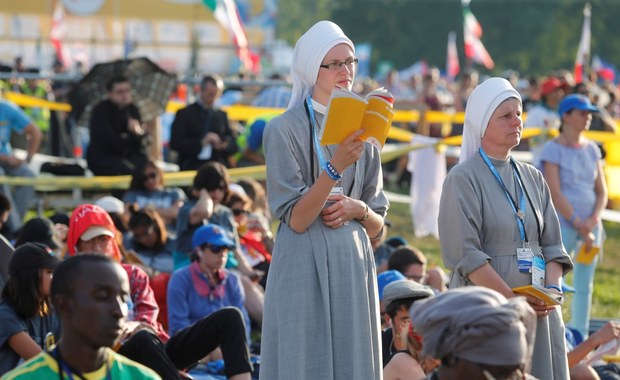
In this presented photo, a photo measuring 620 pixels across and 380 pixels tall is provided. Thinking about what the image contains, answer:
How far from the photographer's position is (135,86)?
14820mm

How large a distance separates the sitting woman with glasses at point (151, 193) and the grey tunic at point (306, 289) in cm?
590

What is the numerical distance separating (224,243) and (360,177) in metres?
3.18

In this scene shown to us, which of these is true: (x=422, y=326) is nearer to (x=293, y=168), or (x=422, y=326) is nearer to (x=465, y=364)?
(x=465, y=364)

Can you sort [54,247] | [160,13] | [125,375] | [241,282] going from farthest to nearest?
1. [160,13]
2. [241,282]
3. [54,247]
4. [125,375]

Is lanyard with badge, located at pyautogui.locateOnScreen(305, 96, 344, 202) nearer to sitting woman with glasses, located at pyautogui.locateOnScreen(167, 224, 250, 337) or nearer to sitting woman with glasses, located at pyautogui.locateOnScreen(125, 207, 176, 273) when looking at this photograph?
sitting woman with glasses, located at pyautogui.locateOnScreen(167, 224, 250, 337)

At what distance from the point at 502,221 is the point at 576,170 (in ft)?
13.3

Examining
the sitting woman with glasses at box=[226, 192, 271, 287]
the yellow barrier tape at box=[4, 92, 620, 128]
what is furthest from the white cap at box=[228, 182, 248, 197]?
the yellow barrier tape at box=[4, 92, 620, 128]

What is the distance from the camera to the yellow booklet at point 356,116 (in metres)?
5.17

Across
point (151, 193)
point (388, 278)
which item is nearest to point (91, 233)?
point (388, 278)

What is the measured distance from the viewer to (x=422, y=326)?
372cm

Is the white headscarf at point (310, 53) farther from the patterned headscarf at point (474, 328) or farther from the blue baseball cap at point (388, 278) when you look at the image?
the blue baseball cap at point (388, 278)

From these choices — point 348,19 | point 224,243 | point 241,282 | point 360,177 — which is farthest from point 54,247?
point 348,19

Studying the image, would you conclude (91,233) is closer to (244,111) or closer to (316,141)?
(316,141)

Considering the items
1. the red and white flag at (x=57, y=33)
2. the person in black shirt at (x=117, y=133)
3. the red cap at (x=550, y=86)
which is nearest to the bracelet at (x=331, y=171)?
the person in black shirt at (x=117, y=133)
